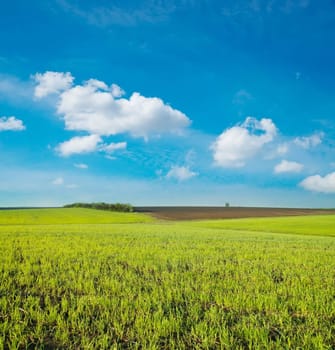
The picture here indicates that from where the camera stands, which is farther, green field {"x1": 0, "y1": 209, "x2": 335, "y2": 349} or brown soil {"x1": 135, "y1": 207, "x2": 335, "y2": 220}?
brown soil {"x1": 135, "y1": 207, "x2": 335, "y2": 220}

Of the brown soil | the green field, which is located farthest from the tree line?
the green field

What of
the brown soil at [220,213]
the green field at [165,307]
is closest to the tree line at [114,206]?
the brown soil at [220,213]

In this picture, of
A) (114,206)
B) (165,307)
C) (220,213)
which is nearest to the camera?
(165,307)

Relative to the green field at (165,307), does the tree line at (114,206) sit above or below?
below

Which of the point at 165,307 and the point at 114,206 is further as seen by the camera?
the point at 114,206

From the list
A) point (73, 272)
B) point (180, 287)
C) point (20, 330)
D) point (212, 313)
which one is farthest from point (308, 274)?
point (20, 330)

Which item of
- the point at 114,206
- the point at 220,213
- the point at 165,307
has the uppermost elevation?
the point at 165,307

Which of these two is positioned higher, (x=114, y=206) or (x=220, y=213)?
(x=114, y=206)

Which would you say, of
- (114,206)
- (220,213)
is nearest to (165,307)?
(220,213)

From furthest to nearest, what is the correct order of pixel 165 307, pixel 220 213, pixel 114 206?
pixel 114 206
pixel 220 213
pixel 165 307

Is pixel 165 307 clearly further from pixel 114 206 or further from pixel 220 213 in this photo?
pixel 114 206

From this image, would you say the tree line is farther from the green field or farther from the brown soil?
the green field

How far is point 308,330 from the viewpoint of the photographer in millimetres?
4074

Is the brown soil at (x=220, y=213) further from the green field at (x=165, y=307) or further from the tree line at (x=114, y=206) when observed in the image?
the green field at (x=165, y=307)
